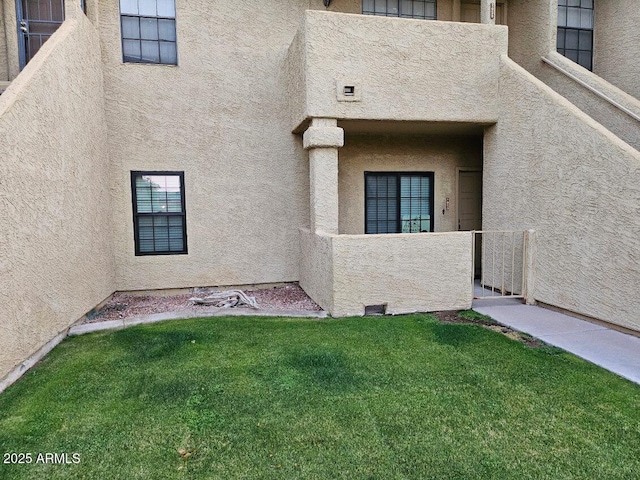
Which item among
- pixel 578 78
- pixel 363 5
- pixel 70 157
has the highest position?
pixel 363 5

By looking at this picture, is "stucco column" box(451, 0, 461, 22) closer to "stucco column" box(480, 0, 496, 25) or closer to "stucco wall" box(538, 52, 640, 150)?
"stucco column" box(480, 0, 496, 25)

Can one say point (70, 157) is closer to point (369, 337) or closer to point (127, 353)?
point (127, 353)

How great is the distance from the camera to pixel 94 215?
22.8ft

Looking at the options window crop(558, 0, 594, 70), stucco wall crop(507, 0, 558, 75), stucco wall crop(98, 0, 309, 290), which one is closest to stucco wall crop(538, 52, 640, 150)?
stucco wall crop(507, 0, 558, 75)

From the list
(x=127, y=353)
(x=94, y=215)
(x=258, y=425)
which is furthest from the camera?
(x=94, y=215)

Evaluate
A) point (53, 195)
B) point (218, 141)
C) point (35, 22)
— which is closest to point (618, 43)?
point (218, 141)

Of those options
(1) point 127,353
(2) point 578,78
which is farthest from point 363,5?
(1) point 127,353

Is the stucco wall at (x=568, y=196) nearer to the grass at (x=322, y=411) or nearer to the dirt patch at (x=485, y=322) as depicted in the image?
the dirt patch at (x=485, y=322)

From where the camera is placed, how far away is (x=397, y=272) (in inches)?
256

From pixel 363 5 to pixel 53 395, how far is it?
364 inches

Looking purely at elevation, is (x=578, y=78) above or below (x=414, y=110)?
above

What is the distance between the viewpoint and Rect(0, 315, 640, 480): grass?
2.87 meters

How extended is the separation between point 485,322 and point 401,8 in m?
7.33

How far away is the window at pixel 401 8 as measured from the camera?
913 centimetres
